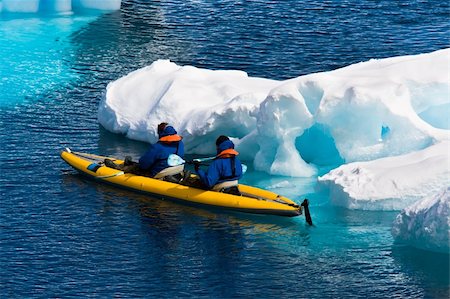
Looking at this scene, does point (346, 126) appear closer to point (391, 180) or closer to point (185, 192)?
point (391, 180)

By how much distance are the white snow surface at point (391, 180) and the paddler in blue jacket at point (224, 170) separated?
4.41 ft

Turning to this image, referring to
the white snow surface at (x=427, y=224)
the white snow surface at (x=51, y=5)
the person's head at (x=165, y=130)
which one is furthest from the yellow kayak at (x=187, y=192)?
the white snow surface at (x=51, y=5)

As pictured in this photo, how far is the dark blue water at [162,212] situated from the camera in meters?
13.6

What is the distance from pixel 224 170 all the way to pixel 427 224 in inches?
144

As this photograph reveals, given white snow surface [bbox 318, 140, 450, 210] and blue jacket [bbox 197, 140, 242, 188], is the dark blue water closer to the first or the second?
white snow surface [bbox 318, 140, 450, 210]

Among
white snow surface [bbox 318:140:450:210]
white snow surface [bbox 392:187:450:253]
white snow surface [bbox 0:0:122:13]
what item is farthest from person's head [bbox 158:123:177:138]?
white snow surface [bbox 0:0:122:13]

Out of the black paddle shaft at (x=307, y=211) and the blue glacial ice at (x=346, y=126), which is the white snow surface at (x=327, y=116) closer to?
the blue glacial ice at (x=346, y=126)

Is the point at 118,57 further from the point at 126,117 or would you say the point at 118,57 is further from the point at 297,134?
the point at 297,134

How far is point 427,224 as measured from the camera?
45.4 ft

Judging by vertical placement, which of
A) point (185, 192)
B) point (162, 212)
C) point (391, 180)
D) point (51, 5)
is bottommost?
point (162, 212)

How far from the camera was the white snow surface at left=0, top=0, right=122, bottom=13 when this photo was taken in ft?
97.5

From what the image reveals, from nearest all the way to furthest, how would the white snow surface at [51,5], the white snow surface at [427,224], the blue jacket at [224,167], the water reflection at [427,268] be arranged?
1. the water reflection at [427,268]
2. the white snow surface at [427,224]
3. the blue jacket at [224,167]
4. the white snow surface at [51,5]

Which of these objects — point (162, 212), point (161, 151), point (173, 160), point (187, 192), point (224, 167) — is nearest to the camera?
point (224, 167)

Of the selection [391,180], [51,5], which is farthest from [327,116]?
[51,5]
